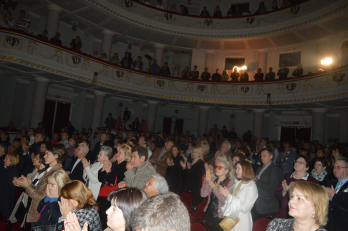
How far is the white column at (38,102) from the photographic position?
10.6m

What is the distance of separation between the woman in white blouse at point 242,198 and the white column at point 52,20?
11622 mm

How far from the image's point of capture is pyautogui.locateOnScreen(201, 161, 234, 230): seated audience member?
10.3ft

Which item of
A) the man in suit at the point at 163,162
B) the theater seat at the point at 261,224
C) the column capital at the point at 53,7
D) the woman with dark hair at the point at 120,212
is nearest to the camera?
the woman with dark hair at the point at 120,212

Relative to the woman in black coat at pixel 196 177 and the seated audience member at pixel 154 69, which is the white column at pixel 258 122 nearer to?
the seated audience member at pixel 154 69

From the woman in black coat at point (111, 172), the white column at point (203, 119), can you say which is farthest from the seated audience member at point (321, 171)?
the white column at point (203, 119)

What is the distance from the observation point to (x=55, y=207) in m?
2.75

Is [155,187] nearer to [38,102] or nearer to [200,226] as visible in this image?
[200,226]

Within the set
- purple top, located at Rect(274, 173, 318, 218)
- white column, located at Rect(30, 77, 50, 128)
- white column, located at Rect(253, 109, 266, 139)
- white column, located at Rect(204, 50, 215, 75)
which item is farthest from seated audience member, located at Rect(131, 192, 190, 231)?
white column, located at Rect(204, 50, 215, 75)

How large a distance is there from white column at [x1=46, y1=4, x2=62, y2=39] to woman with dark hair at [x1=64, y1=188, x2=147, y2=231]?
1182 centimetres

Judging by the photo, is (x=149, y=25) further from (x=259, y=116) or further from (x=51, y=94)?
(x=259, y=116)

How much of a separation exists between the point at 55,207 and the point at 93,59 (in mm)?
10056

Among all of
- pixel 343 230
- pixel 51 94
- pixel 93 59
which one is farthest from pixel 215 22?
pixel 343 230

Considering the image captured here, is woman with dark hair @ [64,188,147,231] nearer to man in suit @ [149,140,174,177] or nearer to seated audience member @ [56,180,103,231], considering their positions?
seated audience member @ [56,180,103,231]

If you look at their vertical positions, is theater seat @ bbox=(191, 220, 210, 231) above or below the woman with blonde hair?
below
